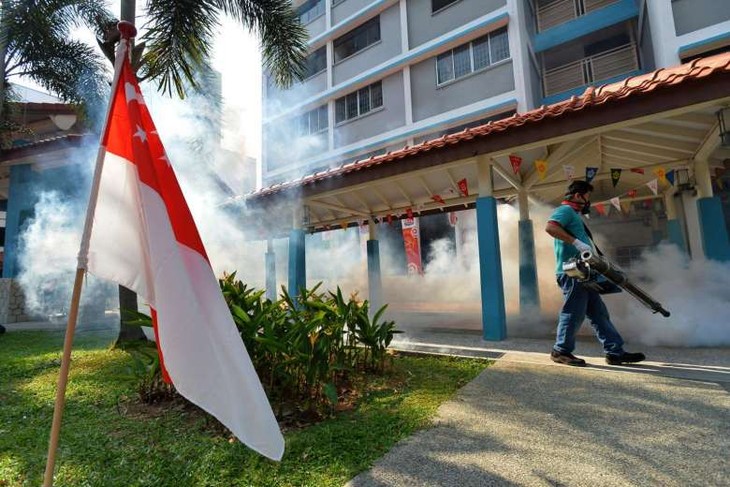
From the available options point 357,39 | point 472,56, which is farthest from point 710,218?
point 357,39

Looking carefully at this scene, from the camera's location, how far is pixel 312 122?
19.1 meters

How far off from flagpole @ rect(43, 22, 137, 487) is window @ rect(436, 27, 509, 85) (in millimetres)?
13447

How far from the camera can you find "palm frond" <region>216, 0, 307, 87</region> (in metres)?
6.82

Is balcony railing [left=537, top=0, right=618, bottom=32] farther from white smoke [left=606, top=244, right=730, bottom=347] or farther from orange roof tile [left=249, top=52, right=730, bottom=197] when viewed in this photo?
orange roof tile [left=249, top=52, right=730, bottom=197]

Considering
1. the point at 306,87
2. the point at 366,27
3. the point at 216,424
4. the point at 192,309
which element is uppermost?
the point at 366,27

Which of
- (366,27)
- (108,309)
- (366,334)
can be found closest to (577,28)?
(366,27)

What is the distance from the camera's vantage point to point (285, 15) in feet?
23.4

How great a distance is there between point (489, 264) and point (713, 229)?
3735 millimetres

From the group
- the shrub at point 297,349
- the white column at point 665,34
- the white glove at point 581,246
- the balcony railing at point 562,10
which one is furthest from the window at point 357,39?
the shrub at point 297,349

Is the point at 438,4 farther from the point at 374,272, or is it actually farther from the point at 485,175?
the point at 485,175

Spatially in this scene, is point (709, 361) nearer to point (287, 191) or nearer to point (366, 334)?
point (366, 334)

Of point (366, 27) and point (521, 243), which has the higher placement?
point (366, 27)

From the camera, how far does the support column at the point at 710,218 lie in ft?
19.4

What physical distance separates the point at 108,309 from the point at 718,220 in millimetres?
17507
